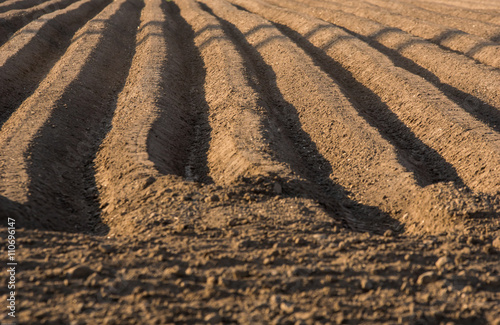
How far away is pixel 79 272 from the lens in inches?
163

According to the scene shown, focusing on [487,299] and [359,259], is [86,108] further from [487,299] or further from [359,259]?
[487,299]

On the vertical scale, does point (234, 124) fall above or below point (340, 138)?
above

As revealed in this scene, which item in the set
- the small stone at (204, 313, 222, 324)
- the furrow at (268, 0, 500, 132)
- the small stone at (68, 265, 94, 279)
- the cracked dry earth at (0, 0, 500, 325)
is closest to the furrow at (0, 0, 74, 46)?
the cracked dry earth at (0, 0, 500, 325)

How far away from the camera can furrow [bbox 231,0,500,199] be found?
7238 millimetres

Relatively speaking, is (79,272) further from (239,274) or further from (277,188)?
(277,188)

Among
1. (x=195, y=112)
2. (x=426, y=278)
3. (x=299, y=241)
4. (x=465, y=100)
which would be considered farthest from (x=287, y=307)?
(x=465, y=100)

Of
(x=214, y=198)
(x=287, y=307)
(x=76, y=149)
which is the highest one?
(x=76, y=149)

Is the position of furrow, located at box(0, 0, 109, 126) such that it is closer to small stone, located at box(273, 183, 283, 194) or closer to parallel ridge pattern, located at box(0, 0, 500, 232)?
parallel ridge pattern, located at box(0, 0, 500, 232)

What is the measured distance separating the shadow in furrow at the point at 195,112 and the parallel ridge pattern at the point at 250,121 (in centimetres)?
5

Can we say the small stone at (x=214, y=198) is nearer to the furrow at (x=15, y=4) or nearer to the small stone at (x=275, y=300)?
the small stone at (x=275, y=300)

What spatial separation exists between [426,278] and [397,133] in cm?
525

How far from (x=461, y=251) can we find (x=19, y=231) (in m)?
4.48

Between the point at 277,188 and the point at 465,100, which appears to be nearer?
the point at 277,188

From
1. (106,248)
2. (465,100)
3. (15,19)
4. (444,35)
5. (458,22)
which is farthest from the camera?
(458,22)
